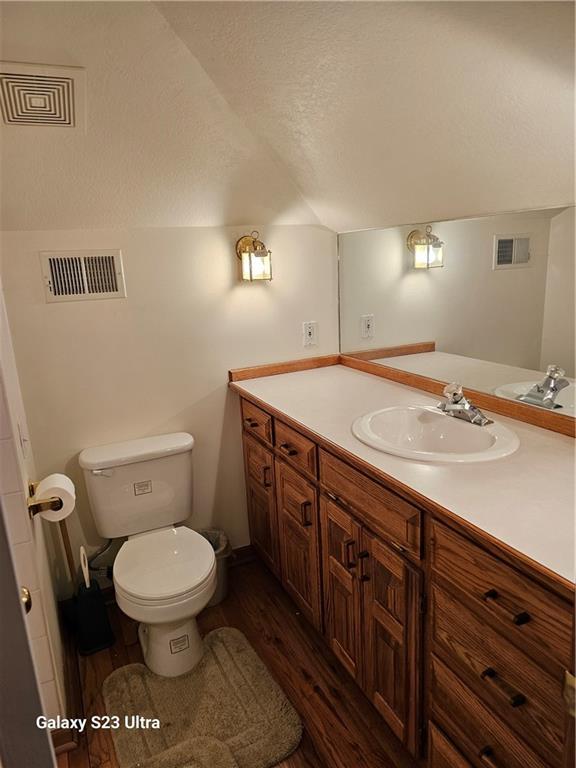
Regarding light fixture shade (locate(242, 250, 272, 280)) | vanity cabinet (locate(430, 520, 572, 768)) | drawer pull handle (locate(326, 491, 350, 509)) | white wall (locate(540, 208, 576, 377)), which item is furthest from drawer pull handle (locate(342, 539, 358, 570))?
light fixture shade (locate(242, 250, 272, 280))

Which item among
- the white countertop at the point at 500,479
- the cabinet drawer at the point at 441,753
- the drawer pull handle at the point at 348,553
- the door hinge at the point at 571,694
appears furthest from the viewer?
the drawer pull handle at the point at 348,553

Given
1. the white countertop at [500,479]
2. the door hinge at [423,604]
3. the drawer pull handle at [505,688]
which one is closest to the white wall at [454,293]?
the white countertop at [500,479]

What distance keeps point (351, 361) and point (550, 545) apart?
1685 mm

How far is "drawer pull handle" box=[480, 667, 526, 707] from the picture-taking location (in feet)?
3.27

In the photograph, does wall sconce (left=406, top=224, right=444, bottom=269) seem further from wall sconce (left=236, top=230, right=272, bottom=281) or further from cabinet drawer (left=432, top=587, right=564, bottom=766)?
cabinet drawer (left=432, top=587, right=564, bottom=766)

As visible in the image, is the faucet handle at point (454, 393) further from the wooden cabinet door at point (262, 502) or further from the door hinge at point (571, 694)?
the door hinge at point (571, 694)

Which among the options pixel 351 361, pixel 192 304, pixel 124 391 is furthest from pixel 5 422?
pixel 351 361

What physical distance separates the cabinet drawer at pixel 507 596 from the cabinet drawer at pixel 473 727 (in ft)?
0.73

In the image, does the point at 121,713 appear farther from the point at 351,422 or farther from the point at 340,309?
the point at 340,309

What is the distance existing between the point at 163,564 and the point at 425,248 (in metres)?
1.61

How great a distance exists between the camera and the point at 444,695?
4.00 ft

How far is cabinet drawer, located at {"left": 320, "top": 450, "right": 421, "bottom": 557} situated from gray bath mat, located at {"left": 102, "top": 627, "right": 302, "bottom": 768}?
0.78m

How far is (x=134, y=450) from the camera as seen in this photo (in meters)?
2.13

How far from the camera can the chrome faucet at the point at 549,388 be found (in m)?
1.59
